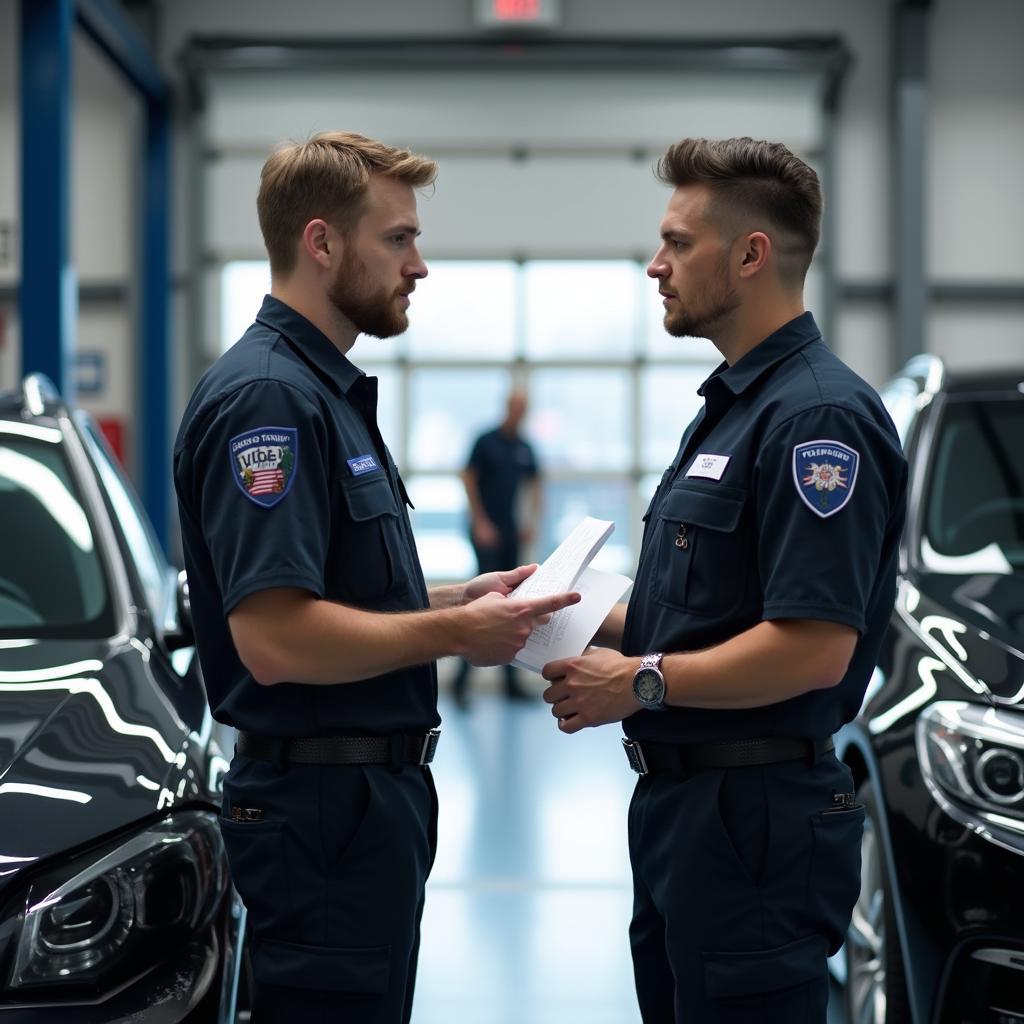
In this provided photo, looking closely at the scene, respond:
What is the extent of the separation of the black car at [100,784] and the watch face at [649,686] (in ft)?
2.26

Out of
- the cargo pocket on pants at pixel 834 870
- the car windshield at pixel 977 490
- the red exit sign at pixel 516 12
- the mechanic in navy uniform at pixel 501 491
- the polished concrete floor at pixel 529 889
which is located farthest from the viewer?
the red exit sign at pixel 516 12

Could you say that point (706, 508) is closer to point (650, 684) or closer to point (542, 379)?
point (650, 684)

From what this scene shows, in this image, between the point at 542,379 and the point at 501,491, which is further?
the point at 542,379

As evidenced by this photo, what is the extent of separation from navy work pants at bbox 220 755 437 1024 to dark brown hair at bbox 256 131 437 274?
0.73 metres

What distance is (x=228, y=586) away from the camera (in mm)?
1606

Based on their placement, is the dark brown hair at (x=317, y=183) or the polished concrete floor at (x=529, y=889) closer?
the dark brown hair at (x=317, y=183)

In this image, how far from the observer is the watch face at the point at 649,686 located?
1676 millimetres

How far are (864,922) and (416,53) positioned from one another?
8308mm

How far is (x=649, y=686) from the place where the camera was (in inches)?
66.4

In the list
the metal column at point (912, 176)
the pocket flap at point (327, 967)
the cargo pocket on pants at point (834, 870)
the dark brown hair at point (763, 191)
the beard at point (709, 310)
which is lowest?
the pocket flap at point (327, 967)

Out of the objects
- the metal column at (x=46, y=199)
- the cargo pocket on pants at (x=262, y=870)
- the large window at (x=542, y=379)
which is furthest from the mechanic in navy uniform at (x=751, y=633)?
the large window at (x=542, y=379)

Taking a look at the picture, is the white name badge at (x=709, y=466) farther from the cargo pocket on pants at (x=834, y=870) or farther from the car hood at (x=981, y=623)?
the car hood at (x=981, y=623)

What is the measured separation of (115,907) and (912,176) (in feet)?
30.0

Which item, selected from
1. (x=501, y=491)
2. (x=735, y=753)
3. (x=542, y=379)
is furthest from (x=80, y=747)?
(x=542, y=379)
